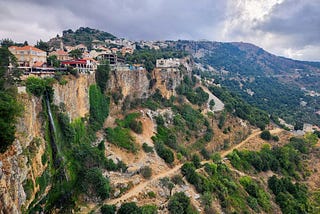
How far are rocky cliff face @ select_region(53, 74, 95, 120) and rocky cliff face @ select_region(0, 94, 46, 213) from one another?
16.3 ft

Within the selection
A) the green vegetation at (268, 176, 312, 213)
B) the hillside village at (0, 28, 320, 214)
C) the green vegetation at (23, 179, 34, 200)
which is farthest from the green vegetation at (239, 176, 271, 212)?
the green vegetation at (23, 179, 34, 200)

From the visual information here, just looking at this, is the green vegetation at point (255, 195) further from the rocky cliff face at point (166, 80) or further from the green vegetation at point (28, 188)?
the green vegetation at point (28, 188)

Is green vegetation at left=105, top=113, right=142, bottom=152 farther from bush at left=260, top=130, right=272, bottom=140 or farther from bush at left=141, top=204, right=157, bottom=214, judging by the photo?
bush at left=260, top=130, right=272, bottom=140

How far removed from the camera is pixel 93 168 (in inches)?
1437

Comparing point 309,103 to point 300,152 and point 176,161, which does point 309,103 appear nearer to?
point 300,152

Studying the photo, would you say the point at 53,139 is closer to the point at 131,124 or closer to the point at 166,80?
the point at 131,124

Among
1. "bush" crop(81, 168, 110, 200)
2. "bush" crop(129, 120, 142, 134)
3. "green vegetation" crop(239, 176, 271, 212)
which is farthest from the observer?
"bush" crop(129, 120, 142, 134)

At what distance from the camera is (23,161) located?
2539 cm

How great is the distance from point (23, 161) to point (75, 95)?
17.8 meters

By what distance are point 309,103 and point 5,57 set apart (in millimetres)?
156271

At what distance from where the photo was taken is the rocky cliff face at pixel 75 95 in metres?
37.4

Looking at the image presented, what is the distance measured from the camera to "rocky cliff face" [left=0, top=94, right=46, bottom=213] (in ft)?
71.8

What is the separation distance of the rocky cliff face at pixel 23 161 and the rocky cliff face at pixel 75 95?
195 inches

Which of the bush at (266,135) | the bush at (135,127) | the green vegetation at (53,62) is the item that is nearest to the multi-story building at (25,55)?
the green vegetation at (53,62)
